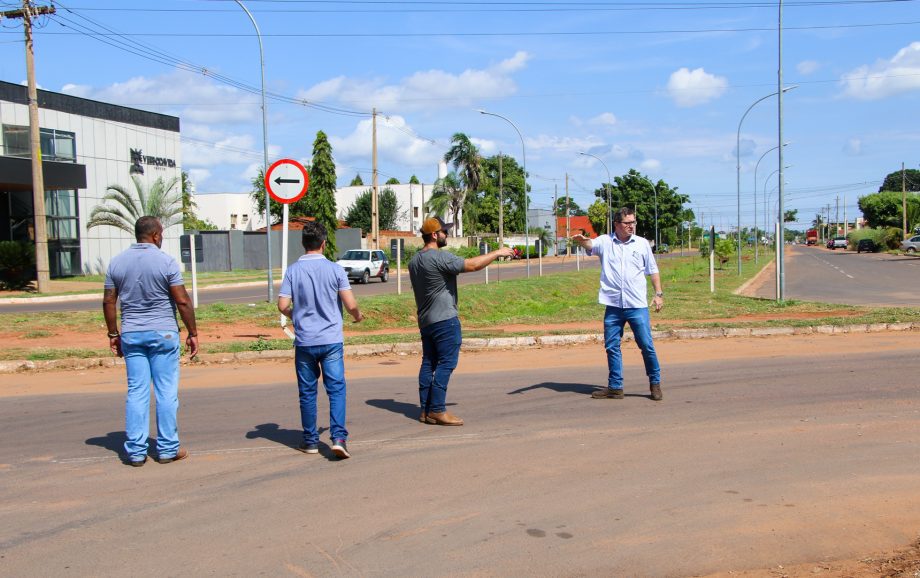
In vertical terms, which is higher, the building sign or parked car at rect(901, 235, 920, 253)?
the building sign

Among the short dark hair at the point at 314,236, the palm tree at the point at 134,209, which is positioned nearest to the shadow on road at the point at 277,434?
the short dark hair at the point at 314,236

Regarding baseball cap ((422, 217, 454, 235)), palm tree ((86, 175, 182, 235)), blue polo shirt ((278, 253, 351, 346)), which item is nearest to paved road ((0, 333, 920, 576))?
blue polo shirt ((278, 253, 351, 346))

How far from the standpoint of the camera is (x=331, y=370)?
6.39 m

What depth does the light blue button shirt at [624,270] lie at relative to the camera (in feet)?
27.4

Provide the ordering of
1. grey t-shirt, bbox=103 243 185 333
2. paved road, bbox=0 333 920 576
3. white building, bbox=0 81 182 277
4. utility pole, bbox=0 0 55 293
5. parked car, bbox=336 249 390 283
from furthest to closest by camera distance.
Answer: parked car, bbox=336 249 390 283, white building, bbox=0 81 182 277, utility pole, bbox=0 0 55 293, grey t-shirt, bbox=103 243 185 333, paved road, bbox=0 333 920 576

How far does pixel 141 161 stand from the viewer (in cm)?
4878

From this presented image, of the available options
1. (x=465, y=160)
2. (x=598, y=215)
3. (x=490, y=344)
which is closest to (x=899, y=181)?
(x=598, y=215)

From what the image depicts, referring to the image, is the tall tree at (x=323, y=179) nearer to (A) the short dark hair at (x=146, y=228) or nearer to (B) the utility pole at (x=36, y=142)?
(B) the utility pole at (x=36, y=142)

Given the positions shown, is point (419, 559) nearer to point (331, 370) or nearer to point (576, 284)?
point (331, 370)

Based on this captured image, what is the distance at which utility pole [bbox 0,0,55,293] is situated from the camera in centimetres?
2830

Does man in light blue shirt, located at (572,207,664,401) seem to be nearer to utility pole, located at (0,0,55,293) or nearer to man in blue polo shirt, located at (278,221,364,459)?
man in blue polo shirt, located at (278,221,364,459)

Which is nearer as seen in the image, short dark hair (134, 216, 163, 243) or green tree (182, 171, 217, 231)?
short dark hair (134, 216, 163, 243)

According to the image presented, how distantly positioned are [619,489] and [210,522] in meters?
2.55

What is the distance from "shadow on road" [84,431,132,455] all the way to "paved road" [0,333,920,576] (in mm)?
31
